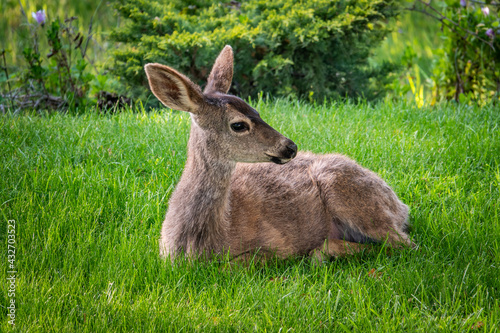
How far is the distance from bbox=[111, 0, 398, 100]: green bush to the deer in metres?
2.60

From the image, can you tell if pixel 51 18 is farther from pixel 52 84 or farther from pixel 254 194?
pixel 254 194

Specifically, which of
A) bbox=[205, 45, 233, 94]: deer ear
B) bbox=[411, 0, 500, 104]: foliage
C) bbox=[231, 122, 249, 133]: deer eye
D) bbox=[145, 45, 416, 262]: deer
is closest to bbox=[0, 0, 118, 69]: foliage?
bbox=[205, 45, 233, 94]: deer ear

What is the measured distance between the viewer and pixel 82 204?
4.09 m

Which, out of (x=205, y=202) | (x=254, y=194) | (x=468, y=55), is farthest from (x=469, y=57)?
(x=205, y=202)

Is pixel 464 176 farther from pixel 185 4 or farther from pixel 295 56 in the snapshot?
pixel 185 4

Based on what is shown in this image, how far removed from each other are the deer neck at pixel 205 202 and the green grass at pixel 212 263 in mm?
156

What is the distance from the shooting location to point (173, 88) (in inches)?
135

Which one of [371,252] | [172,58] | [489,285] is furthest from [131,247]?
[172,58]

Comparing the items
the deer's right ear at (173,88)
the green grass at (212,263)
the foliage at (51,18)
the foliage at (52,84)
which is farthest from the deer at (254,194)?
the foliage at (51,18)

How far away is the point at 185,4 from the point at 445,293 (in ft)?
18.9

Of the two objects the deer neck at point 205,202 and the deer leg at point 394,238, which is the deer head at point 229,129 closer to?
the deer neck at point 205,202

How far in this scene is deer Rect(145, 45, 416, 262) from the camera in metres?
3.52

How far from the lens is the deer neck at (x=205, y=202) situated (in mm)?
3572

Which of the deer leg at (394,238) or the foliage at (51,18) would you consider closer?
the deer leg at (394,238)
